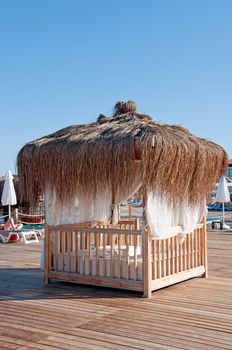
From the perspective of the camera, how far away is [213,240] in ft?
38.9

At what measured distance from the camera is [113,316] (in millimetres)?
4688

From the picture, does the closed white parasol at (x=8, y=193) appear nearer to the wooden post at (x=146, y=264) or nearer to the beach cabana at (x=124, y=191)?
the beach cabana at (x=124, y=191)

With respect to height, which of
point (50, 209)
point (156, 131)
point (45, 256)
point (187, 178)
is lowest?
point (45, 256)

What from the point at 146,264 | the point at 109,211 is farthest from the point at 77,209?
the point at 146,264

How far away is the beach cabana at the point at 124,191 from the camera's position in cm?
554

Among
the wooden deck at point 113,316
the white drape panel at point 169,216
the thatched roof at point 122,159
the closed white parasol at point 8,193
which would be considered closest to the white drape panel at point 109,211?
the white drape panel at point 169,216

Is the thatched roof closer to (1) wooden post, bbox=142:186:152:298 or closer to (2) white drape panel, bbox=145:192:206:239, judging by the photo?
(2) white drape panel, bbox=145:192:206:239

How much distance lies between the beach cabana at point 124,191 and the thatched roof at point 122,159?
0.5 inches

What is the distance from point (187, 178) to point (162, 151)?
0.84m

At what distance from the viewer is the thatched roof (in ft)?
17.8

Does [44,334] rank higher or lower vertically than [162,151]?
lower

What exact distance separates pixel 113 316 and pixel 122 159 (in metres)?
1.83

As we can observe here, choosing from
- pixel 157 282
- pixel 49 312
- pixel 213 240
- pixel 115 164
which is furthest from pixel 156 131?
pixel 213 240

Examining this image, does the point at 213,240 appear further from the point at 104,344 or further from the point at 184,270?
the point at 104,344
